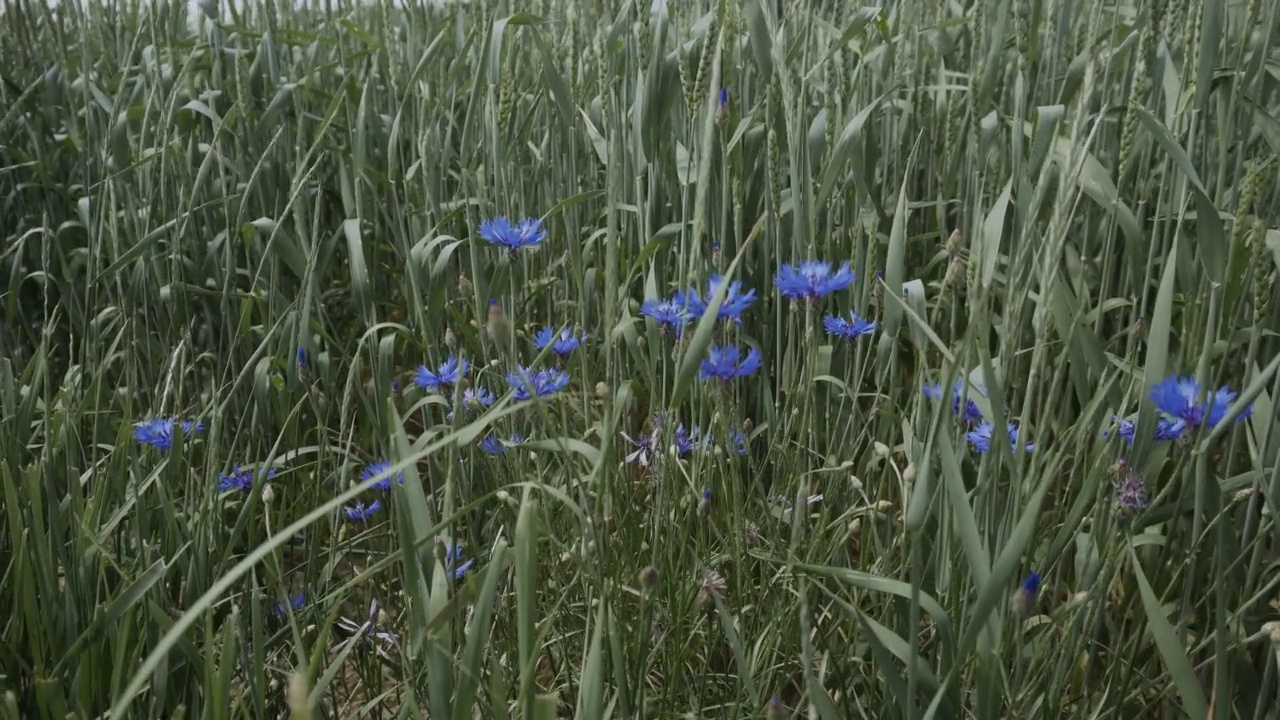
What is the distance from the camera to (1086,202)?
1506mm

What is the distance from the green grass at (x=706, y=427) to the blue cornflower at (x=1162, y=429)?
0.09 feet

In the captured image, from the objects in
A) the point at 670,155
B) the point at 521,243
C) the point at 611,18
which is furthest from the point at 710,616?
the point at 611,18

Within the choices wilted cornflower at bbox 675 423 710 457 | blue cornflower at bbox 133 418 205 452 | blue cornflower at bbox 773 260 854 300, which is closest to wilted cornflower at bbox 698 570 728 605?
wilted cornflower at bbox 675 423 710 457

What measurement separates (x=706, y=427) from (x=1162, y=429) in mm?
517

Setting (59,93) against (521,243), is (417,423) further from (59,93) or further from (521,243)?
(59,93)

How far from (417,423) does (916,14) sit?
1.30 meters

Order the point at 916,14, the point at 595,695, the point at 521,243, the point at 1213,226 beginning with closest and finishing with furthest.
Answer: the point at 595,695 < the point at 1213,226 < the point at 521,243 < the point at 916,14

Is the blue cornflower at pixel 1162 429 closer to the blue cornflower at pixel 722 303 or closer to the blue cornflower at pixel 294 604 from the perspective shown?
the blue cornflower at pixel 722 303

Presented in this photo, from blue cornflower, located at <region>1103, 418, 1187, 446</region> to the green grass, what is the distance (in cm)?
3

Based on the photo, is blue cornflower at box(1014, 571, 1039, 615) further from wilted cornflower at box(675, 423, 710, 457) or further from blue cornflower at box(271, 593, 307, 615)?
blue cornflower at box(271, 593, 307, 615)

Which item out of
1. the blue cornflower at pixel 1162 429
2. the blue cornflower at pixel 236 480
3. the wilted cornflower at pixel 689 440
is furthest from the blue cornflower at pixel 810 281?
the blue cornflower at pixel 236 480

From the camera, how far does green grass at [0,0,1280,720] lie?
0.77m

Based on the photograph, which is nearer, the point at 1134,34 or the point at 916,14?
the point at 1134,34

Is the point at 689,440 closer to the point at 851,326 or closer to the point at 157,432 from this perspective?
the point at 851,326
